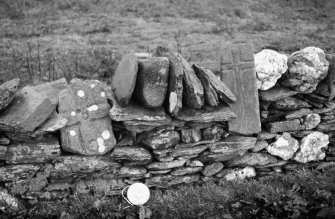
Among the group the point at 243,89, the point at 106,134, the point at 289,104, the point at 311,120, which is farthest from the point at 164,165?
the point at 311,120

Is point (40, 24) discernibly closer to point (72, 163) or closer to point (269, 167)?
point (72, 163)

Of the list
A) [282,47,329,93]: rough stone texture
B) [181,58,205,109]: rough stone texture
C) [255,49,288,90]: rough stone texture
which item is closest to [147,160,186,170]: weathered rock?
[181,58,205,109]: rough stone texture

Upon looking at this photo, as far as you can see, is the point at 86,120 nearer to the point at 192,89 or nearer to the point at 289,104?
the point at 192,89

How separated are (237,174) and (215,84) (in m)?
1.65

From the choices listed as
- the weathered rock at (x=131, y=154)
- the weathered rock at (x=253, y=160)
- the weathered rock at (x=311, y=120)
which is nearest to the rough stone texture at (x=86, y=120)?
the weathered rock at (x=131, y=154)

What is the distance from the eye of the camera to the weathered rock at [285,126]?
553 centimetres

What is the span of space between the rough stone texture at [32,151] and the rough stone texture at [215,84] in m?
2.11

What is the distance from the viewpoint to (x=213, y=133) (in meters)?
5.11

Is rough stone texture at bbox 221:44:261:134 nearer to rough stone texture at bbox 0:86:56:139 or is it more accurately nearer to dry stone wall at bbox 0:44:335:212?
dry stone wall at bbox 0:44:335:212

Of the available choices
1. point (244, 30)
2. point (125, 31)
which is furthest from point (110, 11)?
point (244, 30)

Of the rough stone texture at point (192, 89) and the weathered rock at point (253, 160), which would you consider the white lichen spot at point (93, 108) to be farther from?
the weathered rock at point (253, 160)

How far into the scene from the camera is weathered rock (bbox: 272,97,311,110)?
5.40m

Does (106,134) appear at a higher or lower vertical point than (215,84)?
lower

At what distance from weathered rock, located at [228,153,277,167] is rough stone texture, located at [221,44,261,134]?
20.2 inches
